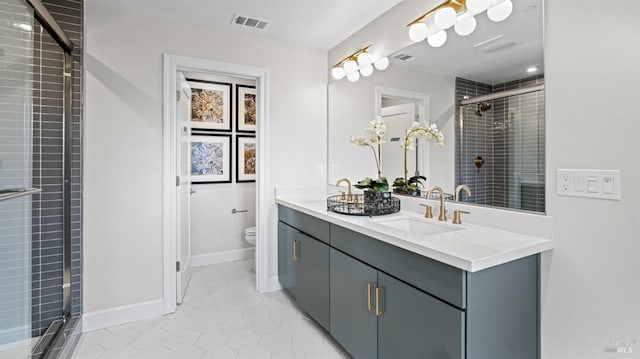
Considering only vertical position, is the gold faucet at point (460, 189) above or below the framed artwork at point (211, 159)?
below

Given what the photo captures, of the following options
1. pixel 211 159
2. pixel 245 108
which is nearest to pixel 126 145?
pixel 211 159

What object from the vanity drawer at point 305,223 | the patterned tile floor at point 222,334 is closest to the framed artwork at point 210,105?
the vanity drawer at point 305,223

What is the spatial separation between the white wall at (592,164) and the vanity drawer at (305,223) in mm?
1212

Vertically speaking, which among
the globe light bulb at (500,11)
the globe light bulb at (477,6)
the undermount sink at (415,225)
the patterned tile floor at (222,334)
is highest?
the globe light bulb at (477,6)

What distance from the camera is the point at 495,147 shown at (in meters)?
1.67

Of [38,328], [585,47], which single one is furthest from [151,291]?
[585,47]

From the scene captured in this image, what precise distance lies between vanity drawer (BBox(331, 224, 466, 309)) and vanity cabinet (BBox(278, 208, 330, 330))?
0.35 meters

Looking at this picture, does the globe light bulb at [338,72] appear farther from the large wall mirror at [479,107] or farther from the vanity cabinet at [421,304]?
the vanity cabinet at [421,304]

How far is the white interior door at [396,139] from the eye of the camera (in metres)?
2.21

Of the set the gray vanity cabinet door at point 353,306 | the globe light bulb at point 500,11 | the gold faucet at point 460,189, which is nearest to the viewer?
the globe light bulb at point 500,11

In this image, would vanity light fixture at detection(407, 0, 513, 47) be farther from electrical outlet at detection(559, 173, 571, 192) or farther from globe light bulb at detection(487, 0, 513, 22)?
electrical outlet at detection(559, 173, 571, 192)

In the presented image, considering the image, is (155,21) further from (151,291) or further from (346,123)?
(151,291)

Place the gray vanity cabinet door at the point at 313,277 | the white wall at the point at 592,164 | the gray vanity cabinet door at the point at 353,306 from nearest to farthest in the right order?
1. the white wall at the point at 592,164
2. the gray vanity cabinet door at the point at 353,306
3. the gray vanity cabinet door at the point at 313,277

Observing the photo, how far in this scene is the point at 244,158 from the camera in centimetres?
394
